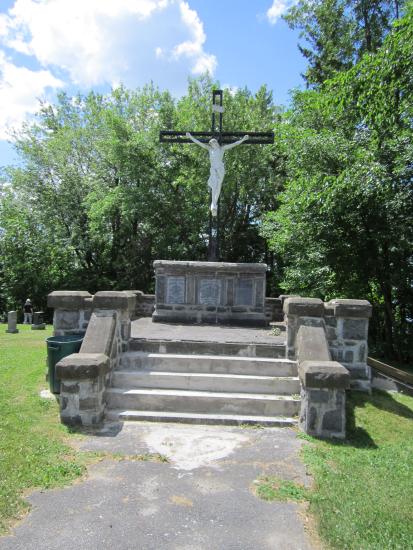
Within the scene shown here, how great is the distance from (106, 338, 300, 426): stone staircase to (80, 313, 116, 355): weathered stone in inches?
18.7

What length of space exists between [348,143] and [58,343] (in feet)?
28.8

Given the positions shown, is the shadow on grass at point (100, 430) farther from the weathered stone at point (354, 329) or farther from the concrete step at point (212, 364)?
the weathered stone at point (354, 329)

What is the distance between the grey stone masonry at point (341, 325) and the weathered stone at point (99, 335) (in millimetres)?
2569

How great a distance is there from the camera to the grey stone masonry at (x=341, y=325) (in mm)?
6207

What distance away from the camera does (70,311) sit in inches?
261

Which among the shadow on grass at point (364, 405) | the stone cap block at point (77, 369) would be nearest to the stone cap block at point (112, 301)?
the stone cap block at point (77, 369)

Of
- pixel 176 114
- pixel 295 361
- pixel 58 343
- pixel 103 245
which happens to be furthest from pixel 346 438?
pixel 103 245

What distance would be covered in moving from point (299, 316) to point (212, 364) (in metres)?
1.46

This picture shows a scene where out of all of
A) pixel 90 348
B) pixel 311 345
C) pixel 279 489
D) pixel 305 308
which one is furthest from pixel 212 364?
pixel 279 489

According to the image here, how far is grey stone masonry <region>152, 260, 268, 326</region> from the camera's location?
9406mm

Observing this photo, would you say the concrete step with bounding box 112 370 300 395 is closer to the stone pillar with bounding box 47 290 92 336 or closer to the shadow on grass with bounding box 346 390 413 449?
the shadow on grass with bounding box 346 390 413 449

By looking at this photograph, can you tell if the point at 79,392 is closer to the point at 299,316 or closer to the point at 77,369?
the point at 77,369

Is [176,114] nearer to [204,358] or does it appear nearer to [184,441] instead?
[204,358]

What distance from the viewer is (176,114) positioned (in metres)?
21.4
